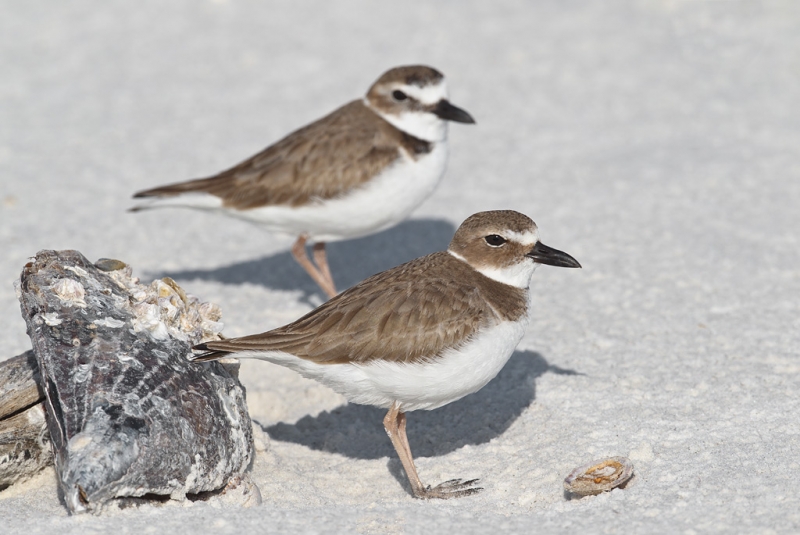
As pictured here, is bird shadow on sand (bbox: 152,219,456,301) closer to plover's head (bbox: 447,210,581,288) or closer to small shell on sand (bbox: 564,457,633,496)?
plover's head (bbox: 447,210,581,288)

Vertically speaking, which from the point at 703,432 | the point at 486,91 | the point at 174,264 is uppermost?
the point at 486,91

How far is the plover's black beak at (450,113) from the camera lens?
6.97m

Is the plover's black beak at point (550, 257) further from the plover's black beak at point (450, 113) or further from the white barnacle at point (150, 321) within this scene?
the plover's black beak at point (450, 113)

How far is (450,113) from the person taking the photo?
7012 millimetres

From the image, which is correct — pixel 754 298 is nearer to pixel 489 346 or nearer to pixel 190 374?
pixel 489 346

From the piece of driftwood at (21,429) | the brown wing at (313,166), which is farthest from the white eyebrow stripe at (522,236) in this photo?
the piece of driftwood at (21,429)

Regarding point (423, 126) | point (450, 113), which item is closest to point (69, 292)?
point (423, 126)

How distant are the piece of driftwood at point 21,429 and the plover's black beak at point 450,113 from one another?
356cm

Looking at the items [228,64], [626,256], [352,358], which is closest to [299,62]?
[228,64]

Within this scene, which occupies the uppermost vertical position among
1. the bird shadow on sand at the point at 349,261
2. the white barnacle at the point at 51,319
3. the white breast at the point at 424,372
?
the white barnacle at the point at 51,319

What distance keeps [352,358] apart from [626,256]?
3.47 metres

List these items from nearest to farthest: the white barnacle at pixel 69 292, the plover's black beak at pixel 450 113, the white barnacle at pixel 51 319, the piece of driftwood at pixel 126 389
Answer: the piece of driftwood at pixel 126 389 < the white barnacle at pixel 51 319 < the white barnacle at pixel 69 292 < the plover's black beak at pixel 450 113

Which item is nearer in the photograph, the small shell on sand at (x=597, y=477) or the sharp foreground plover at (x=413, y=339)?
the small shell on sand at (x=597, y=477)

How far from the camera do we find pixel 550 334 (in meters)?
6.30
